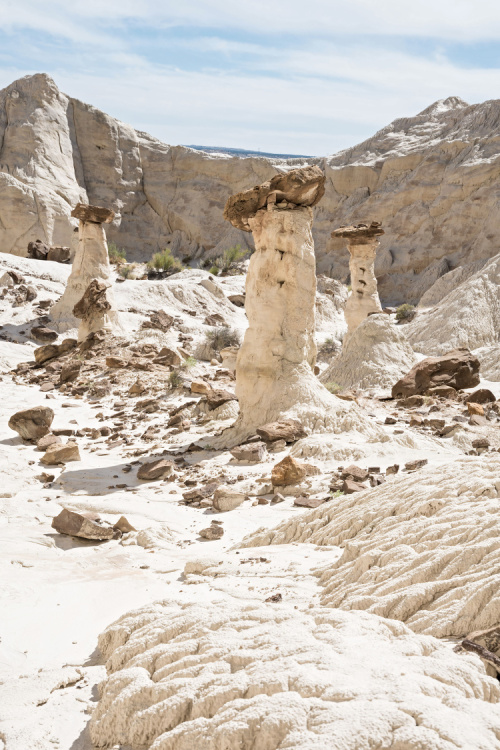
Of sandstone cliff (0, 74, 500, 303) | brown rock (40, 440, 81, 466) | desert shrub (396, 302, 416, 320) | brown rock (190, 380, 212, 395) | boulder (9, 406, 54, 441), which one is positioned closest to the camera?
brown rock (40, 440, 81, 466)

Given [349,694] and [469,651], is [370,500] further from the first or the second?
[349,694]

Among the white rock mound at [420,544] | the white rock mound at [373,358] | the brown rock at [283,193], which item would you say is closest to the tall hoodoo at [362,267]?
the white rock mound at [373,358]

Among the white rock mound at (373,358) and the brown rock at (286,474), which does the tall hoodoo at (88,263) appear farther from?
the brown rock at (286,474)

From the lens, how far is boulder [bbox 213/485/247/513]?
5.22 m

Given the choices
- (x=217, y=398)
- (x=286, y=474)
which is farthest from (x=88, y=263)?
(x=286, y=474)

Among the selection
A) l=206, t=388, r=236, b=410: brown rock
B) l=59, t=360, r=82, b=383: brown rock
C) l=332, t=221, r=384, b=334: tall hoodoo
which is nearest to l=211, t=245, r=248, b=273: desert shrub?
l=332, t=221, r=384, b=334: tall hoodoo

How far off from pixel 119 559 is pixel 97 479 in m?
2.26

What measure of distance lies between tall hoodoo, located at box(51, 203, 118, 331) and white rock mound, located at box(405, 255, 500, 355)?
7626mm

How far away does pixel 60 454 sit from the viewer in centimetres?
667

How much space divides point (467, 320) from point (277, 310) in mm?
8684

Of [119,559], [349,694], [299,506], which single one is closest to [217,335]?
[299,506]

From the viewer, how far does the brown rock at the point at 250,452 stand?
645 cm

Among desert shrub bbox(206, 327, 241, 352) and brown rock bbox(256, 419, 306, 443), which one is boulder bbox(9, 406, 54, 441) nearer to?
brown rock bbox(256, 419, 306, 443)

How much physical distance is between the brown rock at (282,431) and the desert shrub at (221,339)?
24.3 feet
